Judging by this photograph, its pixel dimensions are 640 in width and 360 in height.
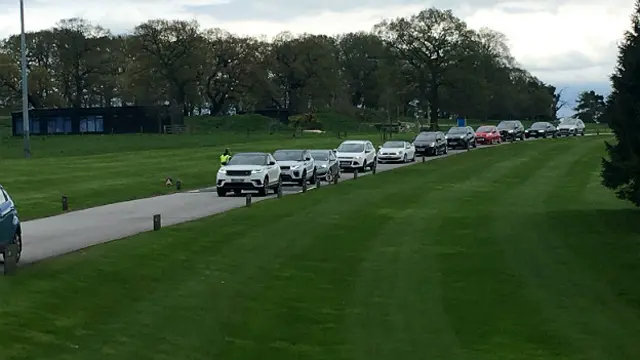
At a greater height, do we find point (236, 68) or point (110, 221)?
point (236, 68)

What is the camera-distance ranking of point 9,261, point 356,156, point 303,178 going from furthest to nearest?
point 356,156, point 303,178, point 9,261

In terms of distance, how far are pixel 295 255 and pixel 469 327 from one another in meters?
6.50

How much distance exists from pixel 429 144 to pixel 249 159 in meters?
30.2

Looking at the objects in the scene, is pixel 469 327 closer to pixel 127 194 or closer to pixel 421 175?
pixel 127 194

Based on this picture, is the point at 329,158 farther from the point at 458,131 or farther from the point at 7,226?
the point at 458,131

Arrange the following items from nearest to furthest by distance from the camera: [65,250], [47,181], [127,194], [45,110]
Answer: [65,250]
[127,194]
[47,181]
[45,110]

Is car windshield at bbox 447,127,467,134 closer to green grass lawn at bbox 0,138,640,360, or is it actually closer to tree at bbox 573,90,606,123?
green grass lawn at bbox 0,138,640,360

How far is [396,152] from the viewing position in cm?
5812

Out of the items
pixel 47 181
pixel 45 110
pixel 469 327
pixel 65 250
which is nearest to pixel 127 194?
pixel 47 181

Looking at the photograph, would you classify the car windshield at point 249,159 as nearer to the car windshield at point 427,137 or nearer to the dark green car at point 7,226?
the dark green car at point 7,226

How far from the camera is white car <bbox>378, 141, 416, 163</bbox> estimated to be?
5800 cm

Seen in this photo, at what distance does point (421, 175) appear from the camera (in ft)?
151

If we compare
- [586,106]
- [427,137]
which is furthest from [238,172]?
[586,106]

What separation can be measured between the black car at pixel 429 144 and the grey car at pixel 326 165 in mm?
19937
